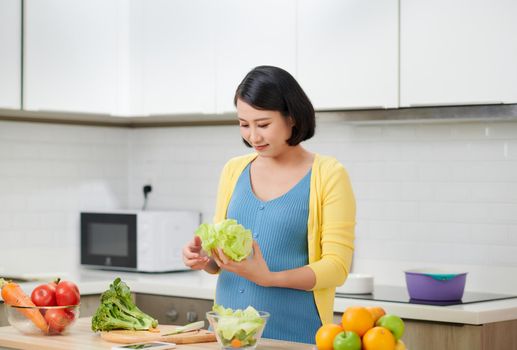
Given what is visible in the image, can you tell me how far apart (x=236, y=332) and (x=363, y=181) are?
7.15ft

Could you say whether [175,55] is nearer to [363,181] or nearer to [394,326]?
[363,181]

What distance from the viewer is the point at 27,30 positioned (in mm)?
4324

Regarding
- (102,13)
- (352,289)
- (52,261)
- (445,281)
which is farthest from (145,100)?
(445,281)

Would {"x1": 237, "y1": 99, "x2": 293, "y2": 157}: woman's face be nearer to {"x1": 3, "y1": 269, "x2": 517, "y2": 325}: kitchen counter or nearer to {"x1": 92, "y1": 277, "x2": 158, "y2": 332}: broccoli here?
{"x1": 92, "y1": 277, "x2": 158, "y2": 332}: broccoli

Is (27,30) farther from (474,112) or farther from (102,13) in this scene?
(474,112)

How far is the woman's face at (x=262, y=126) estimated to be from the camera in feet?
9.05

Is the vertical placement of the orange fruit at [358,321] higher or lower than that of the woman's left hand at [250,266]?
lower

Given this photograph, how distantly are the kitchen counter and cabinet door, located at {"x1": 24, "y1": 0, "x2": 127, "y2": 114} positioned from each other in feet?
2.72

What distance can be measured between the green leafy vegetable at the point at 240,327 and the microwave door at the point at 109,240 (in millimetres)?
2503

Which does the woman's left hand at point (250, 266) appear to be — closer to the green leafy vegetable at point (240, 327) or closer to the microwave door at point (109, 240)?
the green leafy vegetable at point (240, 327)

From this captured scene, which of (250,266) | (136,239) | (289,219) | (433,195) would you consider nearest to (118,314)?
(250,266)

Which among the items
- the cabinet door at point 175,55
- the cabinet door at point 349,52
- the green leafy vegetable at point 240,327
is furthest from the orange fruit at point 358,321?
the cabinet door at point 175,55

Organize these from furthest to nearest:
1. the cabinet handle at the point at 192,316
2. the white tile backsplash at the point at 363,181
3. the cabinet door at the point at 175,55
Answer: the cabinet door at the point at 175,55
the cabinet handle at the point at 192,316
the white tile backsplash at the point at 363,181

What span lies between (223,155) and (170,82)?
1.74 ft
